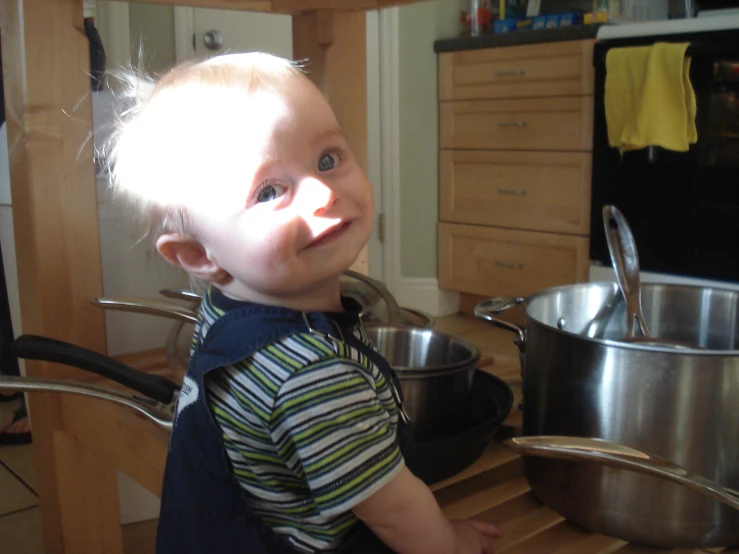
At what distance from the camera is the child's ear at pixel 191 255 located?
52 cm

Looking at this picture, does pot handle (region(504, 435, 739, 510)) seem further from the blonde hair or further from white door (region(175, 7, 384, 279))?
white door (region(175, 7, 384, 279))

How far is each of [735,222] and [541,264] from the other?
56cm

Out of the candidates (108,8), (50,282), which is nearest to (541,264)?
(108,8)

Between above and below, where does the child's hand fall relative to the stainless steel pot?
below

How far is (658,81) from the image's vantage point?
177cm

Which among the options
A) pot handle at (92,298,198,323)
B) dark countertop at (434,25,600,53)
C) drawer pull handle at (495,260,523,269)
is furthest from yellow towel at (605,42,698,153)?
pot handle at (92,298,198,323)

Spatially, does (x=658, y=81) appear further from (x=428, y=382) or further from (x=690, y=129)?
(x=428, y=382)

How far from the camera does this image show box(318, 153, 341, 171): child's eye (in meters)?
0.51

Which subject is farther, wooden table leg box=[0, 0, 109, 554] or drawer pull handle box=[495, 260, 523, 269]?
drawer pull handle box=[495, 260, 523, 269]

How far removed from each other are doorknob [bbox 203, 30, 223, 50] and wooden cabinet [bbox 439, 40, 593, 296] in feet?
2.22

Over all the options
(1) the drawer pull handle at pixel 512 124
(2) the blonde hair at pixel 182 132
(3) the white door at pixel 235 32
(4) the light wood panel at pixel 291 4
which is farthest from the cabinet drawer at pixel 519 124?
(2) the blonde hair at pixel 182 132

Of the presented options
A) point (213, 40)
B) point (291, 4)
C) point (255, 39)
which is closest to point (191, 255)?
point (291, 4)

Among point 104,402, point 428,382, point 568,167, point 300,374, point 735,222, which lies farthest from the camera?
point 568,167

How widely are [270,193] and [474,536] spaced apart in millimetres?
266
